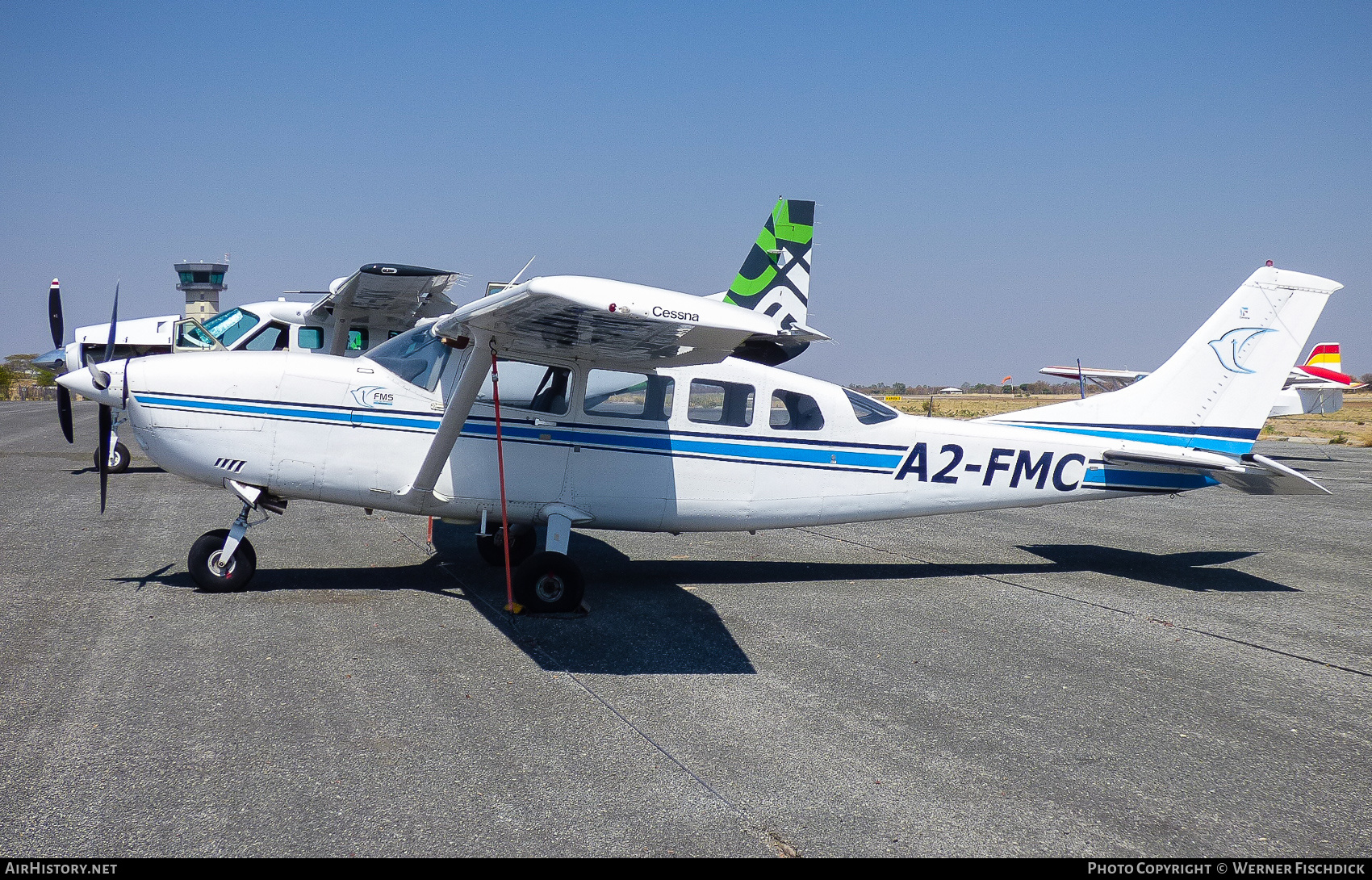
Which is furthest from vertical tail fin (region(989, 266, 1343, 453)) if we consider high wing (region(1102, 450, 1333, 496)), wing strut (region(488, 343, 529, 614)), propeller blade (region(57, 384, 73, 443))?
propeller blade (region(57, 384, 73, 443))

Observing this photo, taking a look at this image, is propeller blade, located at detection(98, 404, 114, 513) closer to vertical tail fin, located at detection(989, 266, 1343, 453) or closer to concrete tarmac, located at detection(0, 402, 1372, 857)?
concrete tarmac, located at detection(0, 402, 1372, 857)

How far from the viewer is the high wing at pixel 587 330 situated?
508 cm

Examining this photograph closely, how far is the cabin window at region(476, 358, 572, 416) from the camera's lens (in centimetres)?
738

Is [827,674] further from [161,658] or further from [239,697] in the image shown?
[161,658]

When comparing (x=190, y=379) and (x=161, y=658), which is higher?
(x=190, y=379)

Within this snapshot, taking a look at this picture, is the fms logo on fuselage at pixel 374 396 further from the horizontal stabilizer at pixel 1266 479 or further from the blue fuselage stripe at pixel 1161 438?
the horizontal stabilizer at pixel 1266 479

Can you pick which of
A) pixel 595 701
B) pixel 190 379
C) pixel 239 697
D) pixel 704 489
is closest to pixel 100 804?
pixel 239 697

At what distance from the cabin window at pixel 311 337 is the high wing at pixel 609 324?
10136 mm

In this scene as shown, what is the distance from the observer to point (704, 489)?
775 cm

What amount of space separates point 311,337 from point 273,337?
2.43 ft

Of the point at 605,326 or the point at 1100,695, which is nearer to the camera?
the point at 1100,695

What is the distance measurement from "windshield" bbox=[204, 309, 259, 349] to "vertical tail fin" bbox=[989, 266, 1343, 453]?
528 inches

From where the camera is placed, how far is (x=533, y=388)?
Answer: 745 cm

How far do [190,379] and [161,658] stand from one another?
2428 mm
